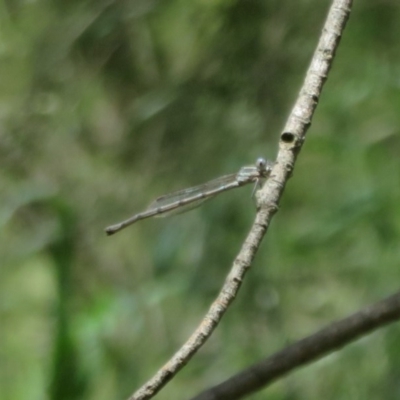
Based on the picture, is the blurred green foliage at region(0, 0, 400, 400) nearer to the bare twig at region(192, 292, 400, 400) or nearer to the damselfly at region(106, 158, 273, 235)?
the damselfly at region(106, 158, 273, 235)

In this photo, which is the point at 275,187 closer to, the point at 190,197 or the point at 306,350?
the point at 306,350

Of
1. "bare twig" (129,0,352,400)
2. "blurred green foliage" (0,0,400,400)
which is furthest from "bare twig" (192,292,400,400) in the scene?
"blurred green foliage" (0,0,400,400)

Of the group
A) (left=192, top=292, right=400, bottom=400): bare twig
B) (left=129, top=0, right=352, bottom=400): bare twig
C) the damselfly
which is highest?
the damselfly

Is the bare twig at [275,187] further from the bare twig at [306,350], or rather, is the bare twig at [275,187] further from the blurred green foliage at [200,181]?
the blurred green foliage at [200,181]

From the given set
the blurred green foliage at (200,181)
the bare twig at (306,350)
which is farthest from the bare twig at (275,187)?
the blurred green foliage at (200,181)

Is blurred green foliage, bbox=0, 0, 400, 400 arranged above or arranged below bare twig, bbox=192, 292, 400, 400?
above

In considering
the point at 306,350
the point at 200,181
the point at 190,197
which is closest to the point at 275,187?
the point at 306,350
